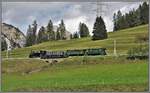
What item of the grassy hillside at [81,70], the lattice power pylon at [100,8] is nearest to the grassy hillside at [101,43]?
the grassy hillside at [81,70]

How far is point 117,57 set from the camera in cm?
1030

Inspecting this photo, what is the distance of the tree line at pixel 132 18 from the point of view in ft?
33.6

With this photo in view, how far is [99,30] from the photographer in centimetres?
1027

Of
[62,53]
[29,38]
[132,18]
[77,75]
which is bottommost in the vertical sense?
[77,75]

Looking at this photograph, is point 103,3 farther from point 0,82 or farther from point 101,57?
point 0,82

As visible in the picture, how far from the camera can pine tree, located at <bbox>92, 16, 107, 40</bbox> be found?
33.7ft

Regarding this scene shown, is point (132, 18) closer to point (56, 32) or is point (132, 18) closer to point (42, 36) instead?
point (56, 32)

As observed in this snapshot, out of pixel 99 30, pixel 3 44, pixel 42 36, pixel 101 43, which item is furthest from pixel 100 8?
pixel 3 44

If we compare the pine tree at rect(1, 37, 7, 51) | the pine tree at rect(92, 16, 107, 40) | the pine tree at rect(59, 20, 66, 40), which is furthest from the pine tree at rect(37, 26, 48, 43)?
the pine tree at rect(92, 16, 107, 40)

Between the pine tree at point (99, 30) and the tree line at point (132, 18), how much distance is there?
0.10 meters

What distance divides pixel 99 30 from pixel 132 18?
294 millimetres

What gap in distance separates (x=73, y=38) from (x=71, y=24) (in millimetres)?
119

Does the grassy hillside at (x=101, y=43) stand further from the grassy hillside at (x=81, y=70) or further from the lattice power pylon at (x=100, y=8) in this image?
the lattice power pylon at (x=100, y=8)

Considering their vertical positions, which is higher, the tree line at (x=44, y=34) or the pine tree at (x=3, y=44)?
the tree line at (x=44, y=34)
